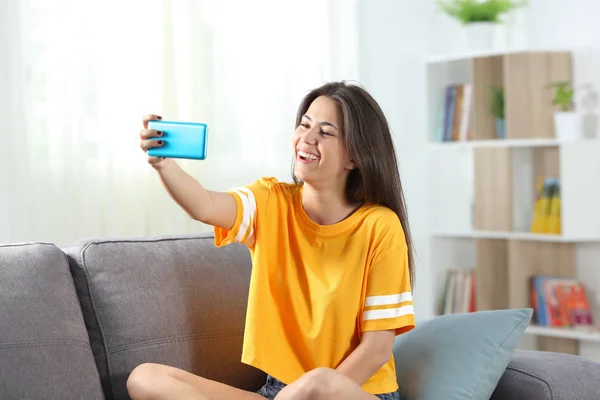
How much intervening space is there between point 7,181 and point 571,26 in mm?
2256

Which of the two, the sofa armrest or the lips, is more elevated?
the lips

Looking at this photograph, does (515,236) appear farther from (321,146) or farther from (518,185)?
(321,146)

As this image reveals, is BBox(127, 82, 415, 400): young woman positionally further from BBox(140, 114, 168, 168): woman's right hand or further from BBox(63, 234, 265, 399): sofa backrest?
BBox(140, 114, 168, 168): woman's right hand

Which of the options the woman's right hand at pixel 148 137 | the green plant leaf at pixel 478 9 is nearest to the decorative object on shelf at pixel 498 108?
the green plant leaf at pixel 478 9

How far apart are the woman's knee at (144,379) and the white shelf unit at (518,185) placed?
206 cm

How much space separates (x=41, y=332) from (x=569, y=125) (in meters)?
2.29

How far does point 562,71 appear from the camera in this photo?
11.8 feet

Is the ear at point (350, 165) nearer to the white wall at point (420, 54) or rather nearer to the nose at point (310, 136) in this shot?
the nose at point (310, 136)

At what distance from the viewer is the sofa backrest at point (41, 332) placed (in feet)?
5.57

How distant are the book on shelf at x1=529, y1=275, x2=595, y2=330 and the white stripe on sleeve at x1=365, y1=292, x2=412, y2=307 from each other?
184 cm

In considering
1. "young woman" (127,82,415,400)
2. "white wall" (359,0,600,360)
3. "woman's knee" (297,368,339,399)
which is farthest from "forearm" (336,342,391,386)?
"white wall" (359,0,600,360)

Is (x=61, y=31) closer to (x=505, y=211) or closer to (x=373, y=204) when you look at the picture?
(x=373, y=204)

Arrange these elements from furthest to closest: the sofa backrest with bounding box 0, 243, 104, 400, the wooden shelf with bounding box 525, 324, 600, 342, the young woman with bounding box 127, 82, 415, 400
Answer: the wooden shelf with bounding box 525, 324, 600, 342, the young woman with bounding box 127, 82, 415, 400, the sofa backrest with bounding box 0, 243, 104, 400

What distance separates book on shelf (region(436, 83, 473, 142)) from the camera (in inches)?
148
